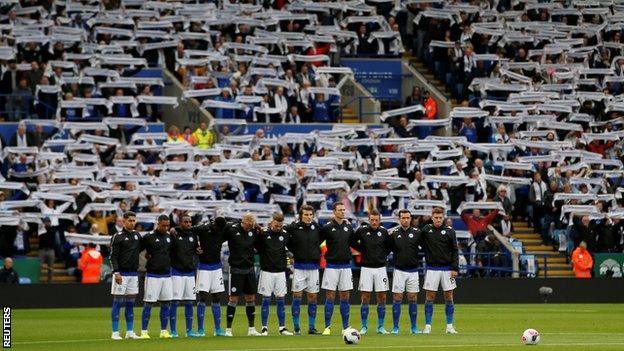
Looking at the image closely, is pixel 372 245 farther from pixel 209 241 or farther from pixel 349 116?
pixel 349 116

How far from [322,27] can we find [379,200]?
33.8 ft

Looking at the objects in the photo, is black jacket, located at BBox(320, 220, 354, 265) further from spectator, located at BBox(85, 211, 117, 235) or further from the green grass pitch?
spectator, located at BBox(85, 211, 117, 235)

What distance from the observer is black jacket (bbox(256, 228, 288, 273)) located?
3272 cm

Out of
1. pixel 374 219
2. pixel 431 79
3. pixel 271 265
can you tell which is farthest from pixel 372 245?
pixel 431 79

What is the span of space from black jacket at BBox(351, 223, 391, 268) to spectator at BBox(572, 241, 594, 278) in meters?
15.6

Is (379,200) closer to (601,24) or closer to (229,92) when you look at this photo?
(229,92)

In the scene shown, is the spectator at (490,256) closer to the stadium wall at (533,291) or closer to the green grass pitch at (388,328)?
the stadium wall at (533,291)

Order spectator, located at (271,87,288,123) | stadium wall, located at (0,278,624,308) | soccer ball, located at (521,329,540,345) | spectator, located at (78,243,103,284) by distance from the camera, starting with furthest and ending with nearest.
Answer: spectator, located at (271,87,288,123) → stadium wall, located at (0,278,624,308) → spectator, located at (78,243,103,284) → soccer ball, located at (521,329,540,345)

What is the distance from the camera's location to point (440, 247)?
33062 mm

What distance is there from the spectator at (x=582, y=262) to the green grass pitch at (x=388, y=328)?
245 centimetres

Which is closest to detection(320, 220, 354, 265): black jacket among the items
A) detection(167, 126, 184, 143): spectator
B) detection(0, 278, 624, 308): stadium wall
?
detection(0, 278, 624, 308): stadium wall

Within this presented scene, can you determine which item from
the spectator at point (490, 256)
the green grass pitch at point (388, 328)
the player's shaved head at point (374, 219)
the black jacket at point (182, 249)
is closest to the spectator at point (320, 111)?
the spectator at point (490, 256)

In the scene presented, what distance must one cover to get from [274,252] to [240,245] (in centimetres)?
73

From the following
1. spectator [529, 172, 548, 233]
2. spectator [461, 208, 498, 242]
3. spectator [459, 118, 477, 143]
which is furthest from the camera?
spectator [459, 118, 477, 143]
